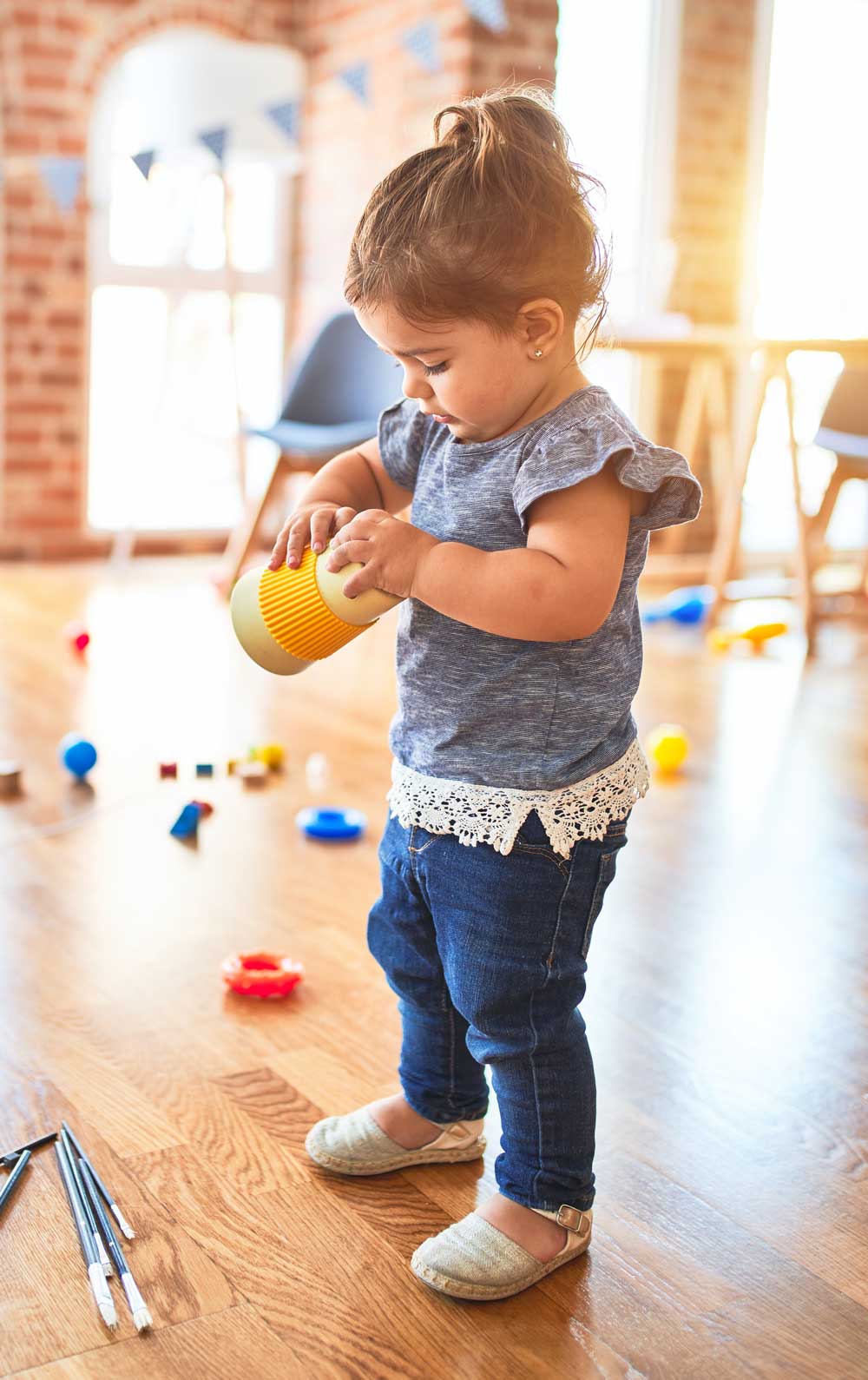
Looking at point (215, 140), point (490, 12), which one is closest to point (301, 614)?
point (215, 140)

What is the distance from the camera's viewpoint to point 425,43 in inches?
164

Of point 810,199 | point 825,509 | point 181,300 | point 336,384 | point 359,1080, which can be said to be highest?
point 810,199

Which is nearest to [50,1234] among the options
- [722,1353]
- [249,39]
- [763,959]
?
[722,1353]

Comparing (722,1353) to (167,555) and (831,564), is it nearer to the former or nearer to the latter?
(167,555)

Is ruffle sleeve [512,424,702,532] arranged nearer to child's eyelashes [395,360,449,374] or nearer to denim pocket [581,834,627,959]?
child's eyelashes [395,360,449,374]

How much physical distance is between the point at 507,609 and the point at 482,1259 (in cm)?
47

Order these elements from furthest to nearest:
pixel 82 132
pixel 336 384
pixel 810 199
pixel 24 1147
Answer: pixel 810 199 < pixel 82 132 < pixel 336 384 < pixel 24 1147

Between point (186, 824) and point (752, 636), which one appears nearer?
point (186, 824)

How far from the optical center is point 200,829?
200cm

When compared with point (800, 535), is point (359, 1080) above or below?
below

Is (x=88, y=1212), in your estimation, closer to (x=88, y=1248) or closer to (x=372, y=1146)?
(x=88, y=1248)

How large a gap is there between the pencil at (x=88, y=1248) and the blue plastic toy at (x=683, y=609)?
278cm

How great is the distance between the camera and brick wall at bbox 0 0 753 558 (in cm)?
429

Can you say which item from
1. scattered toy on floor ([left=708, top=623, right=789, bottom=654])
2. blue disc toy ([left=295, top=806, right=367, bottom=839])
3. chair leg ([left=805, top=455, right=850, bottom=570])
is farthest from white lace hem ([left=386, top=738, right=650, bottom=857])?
chair leg ([left=805, top=455, right=850, bottom=570])
